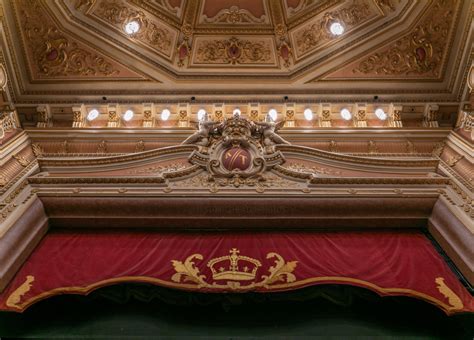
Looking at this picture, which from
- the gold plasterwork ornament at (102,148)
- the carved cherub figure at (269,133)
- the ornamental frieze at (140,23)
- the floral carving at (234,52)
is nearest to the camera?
the carved cherub figure at (269,133)

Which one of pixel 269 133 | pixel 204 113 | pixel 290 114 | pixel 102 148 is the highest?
pixel 290 114

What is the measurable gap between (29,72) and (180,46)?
9.46ft

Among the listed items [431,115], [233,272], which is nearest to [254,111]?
[431,115]

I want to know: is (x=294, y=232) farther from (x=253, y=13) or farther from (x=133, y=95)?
(x=253, y=13)

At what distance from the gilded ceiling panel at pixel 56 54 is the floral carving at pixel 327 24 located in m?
3.42

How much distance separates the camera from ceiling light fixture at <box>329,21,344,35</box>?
8.15 m

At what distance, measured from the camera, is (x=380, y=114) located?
746cm

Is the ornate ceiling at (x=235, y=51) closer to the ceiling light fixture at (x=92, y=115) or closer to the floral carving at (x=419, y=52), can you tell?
the floral carving at (x=419, y=52)

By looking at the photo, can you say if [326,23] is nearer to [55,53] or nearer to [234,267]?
[55,53]

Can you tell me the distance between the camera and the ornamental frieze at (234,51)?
8375mm

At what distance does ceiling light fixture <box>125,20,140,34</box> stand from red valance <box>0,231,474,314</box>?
4.36 m

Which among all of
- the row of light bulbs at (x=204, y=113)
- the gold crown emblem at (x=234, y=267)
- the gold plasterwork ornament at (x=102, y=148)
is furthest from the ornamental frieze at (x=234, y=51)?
the gold crown emblem at (x=234, y=267)

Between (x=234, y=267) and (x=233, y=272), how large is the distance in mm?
104

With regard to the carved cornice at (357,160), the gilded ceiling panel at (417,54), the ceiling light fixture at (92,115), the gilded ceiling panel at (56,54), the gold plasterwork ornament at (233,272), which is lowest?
the gold plasterwork ornament at (233,272)
